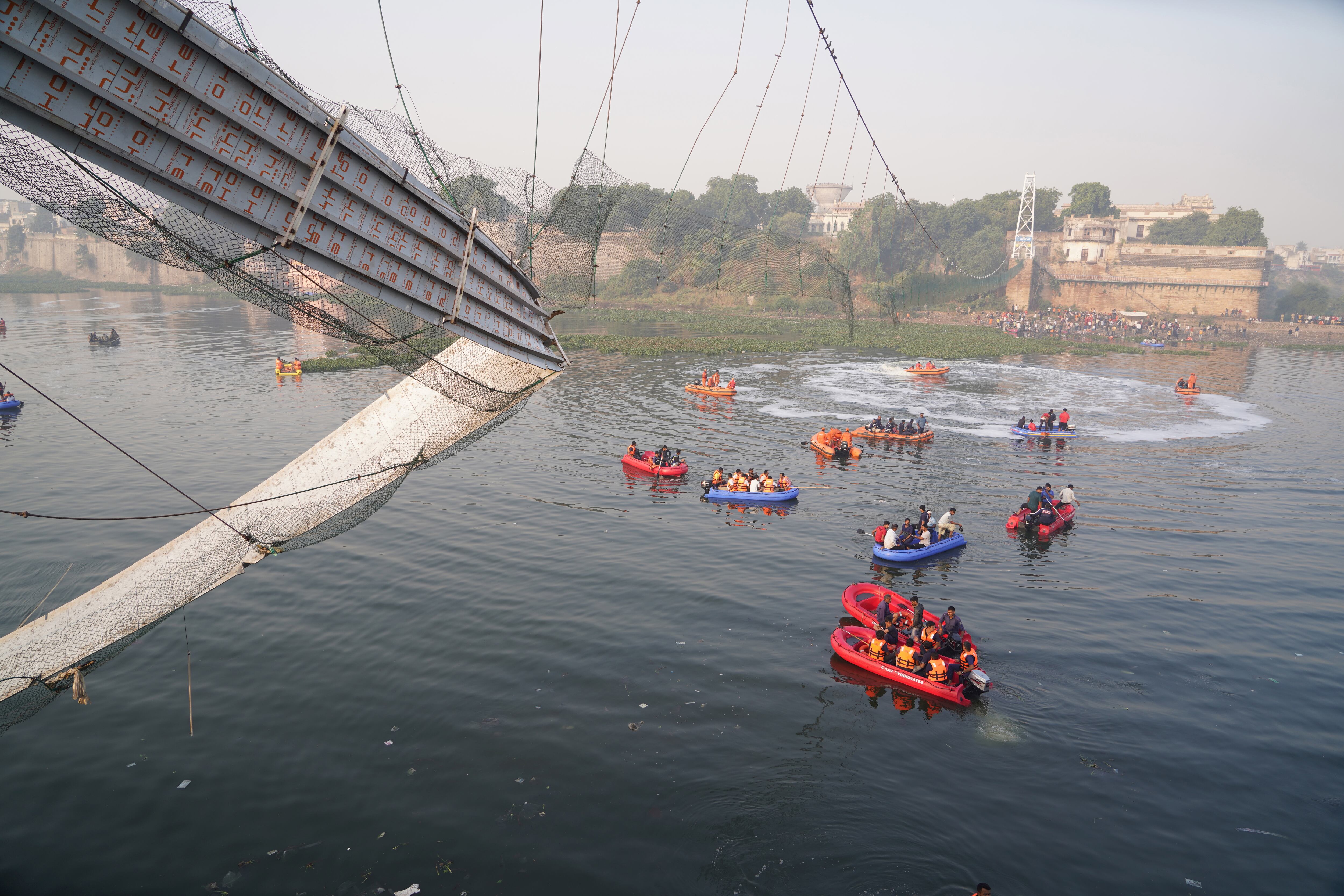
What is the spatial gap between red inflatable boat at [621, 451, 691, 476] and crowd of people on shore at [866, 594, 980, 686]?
50.4ft

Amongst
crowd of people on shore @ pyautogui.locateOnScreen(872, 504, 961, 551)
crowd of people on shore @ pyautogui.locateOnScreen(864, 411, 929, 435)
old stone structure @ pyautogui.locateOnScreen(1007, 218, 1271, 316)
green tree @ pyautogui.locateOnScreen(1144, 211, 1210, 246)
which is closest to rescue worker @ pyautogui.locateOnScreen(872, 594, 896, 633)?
crowd of people on shore @ pyautogui.locateOnScreen(872, 504, 961, 551)

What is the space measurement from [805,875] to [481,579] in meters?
13.8

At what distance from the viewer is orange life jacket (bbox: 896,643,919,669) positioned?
720 inches

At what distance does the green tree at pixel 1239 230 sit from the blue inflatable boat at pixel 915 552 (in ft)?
408

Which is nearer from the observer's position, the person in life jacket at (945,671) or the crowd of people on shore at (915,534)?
the person in life jacket at (945,671)

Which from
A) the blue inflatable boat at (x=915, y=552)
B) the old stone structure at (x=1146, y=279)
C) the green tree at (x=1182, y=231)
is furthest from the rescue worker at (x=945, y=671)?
the green tree at (x=1182, y=231)

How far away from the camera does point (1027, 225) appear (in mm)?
135375

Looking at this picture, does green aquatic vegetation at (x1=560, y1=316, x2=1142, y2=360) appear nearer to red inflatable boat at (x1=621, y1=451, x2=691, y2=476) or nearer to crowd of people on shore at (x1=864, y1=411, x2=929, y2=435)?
crowd of people on shore at (x1=864, y1=411, x2=929, y2=435)

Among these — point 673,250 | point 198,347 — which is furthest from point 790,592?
point 673,250

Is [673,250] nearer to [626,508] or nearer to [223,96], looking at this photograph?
[626,508]

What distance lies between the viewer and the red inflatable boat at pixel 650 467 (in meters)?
34.0

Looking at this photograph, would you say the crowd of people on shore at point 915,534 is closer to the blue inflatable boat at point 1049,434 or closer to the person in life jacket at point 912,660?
the person in life jacket at point 912,660

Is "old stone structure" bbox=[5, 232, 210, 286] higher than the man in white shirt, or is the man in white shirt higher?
"old stone structure" bbox=[5, 232, 210, 286]

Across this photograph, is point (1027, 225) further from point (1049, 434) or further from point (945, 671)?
point (945, 671)
